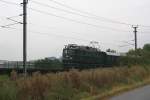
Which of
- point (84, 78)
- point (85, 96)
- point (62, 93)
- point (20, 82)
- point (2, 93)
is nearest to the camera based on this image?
point (2, 93)

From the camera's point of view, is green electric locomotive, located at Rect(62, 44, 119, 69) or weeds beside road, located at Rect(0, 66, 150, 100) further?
green electric locomotive, located at Rect(62, 44, 119, 69)

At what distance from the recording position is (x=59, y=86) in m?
20.3

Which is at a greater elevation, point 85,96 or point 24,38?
point 24,38

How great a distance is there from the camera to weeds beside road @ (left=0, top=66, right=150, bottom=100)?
16859mm

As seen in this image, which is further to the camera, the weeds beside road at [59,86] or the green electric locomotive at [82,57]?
the green electric locomotive at [82,57]

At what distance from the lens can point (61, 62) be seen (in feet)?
162

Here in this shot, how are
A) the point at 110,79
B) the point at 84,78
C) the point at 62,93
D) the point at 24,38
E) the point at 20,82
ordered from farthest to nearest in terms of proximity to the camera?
the point at 24,38
the point at 110,79
the point at 84,78
the point at 62,93
the point at 20,82

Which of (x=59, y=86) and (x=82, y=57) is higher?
(x=82, y=57)

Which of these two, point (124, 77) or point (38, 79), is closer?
point (38, 79)

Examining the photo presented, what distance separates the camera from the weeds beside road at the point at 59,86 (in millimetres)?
16859

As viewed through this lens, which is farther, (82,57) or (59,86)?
(82,57)

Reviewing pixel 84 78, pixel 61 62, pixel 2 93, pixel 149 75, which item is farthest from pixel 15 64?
pixel 2 93

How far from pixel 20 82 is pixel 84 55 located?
32.6 meters

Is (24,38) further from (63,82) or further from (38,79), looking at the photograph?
(38,79)
